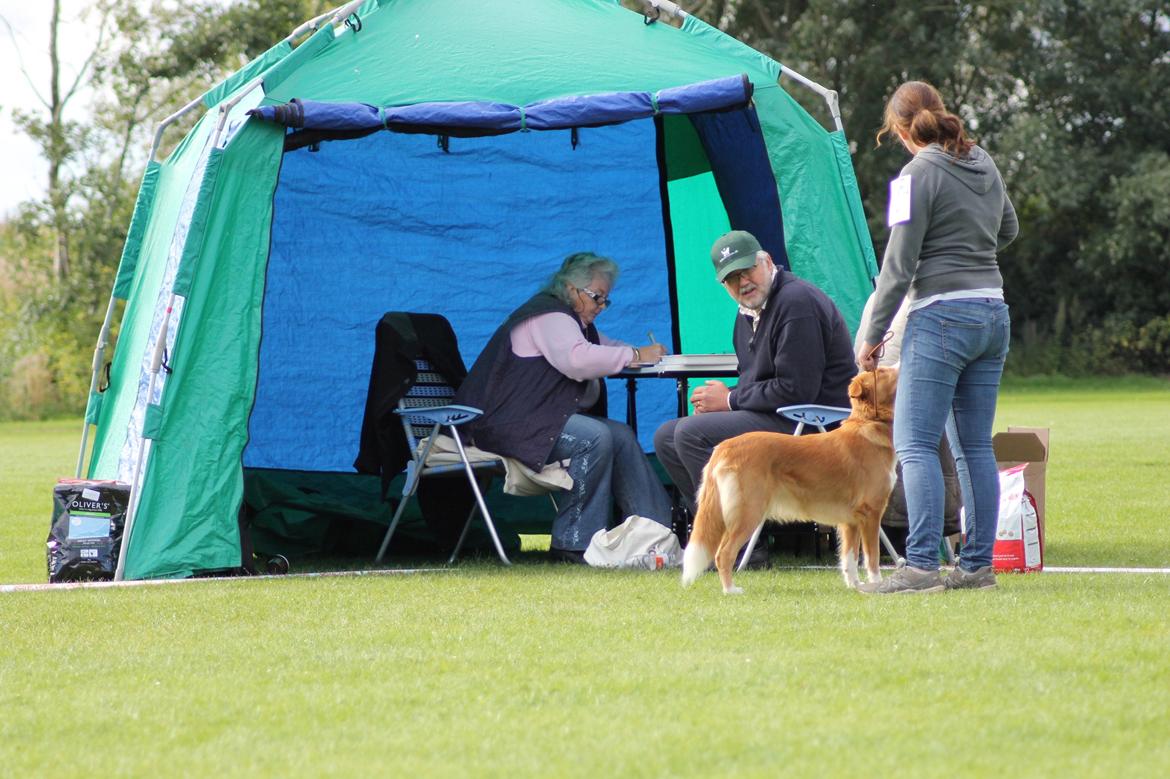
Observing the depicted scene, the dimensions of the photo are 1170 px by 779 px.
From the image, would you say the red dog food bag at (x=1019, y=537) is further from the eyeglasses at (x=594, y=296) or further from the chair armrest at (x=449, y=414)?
the chair armrest at (x=449, y=414)

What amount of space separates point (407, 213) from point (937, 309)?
3.80 metres

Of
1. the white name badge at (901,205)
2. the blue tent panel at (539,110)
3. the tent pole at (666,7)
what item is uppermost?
the tent pole at (666,7)

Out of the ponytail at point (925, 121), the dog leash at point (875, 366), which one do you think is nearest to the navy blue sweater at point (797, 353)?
the dog leash at point (875, 366)

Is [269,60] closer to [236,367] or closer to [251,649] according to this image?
[236,367]

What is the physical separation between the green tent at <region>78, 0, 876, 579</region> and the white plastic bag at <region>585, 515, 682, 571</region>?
1.17 meters

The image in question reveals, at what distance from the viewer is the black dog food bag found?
5602 mm

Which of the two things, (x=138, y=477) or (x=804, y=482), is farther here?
(x=138, y=477)

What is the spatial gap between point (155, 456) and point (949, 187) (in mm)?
2936

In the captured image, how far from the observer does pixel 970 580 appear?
4824mm

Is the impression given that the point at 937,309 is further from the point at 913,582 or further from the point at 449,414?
the point at 449,414

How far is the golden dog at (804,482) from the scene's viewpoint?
4.87 m

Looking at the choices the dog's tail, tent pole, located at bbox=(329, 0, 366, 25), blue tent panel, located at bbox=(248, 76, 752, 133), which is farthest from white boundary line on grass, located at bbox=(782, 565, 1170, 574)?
tent pole, located at bbox=(329, 0, 366, 25)

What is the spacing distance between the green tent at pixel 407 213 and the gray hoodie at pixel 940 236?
4.34 feet

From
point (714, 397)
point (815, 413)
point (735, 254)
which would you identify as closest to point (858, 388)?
point (815, 413)
